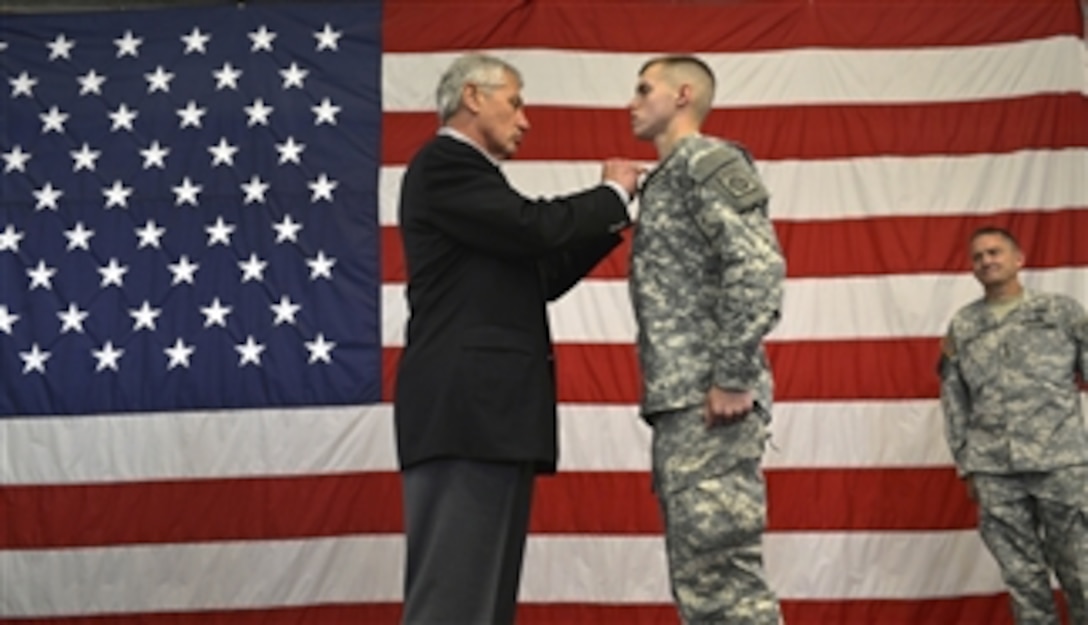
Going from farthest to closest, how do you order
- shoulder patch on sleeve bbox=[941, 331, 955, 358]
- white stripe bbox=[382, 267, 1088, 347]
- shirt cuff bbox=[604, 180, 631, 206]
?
white stripe bbox=[382, 267, 1088, 347] → shoulder patch on sleeve bbox=[941, 331, 955, 358] → shirt cuff bbox=[604, 180, 631, 206]

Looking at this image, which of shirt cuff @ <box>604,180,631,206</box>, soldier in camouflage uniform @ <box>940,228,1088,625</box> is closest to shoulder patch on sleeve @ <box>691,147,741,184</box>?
shirt cuff @ <box>604,180,631,206</box>

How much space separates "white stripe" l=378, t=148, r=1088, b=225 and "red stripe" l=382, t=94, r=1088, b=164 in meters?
0.04

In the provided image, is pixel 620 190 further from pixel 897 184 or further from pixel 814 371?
pixel 897 184

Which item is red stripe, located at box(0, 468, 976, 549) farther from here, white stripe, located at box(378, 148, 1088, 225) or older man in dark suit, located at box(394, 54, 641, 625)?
older man in dark suit, located at box(394, 54, 641, 625)

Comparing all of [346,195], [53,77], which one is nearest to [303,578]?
[346,195]

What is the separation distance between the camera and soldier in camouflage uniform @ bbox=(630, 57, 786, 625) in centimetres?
289

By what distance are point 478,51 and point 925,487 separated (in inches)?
96.0

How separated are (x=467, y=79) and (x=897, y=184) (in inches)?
107

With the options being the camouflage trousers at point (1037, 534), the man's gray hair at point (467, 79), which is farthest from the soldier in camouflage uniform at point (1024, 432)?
the man's gray hair at point (467, 79)

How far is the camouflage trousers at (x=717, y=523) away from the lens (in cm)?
288

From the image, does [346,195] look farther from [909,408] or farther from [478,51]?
[909,408]

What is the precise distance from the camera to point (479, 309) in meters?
3.01

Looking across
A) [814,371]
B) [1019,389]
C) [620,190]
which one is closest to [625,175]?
[620,190]

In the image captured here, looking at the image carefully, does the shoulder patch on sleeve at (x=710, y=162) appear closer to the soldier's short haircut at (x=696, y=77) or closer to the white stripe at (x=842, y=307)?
the soldier's short haircut at (x=696, y=77)
